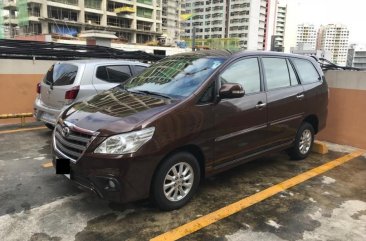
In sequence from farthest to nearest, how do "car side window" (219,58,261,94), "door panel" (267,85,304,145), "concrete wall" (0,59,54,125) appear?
"concrete wall" (0,59,54,125) → "door panel" (267,85,304,145) → "car side window" (219,58,261,94)

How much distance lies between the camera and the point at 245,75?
451 cm

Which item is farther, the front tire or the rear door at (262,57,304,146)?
the rear door at (262,57,304,146)

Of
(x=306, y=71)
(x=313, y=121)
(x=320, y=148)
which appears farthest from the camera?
(x=320, y=148)

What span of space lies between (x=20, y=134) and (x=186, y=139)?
182 inches

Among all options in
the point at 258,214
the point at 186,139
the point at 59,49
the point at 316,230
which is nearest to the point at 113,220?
the point at 186,139

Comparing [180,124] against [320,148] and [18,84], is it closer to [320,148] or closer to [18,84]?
[320,148]

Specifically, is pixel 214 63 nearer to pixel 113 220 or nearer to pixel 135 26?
pixel 113 220

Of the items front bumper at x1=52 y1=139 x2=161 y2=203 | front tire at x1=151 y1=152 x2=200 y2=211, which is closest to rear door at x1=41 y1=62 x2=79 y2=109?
front bumper at x1=52 y1=139 x2=161 y2=203

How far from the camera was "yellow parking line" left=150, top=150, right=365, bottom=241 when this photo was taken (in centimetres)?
337

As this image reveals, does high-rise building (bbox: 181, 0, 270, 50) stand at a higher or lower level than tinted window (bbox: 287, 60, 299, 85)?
higher

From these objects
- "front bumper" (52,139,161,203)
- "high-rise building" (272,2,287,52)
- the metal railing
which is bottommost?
the metal railing

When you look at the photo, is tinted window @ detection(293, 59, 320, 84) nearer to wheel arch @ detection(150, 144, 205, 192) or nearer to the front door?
the front door

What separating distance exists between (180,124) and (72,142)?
3.69ft

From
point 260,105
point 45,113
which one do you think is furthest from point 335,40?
point 260,105
